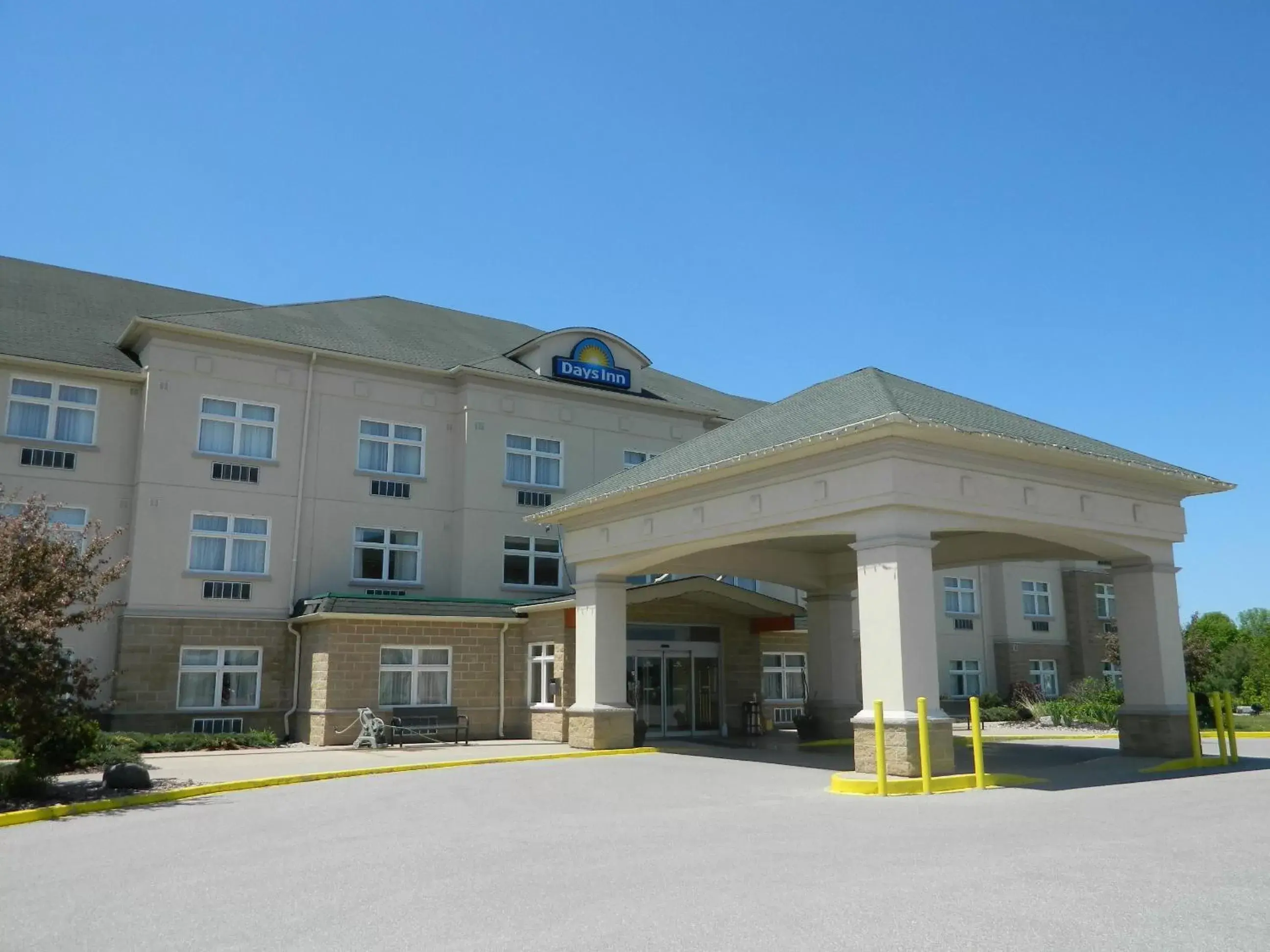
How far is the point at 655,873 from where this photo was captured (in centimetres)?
869

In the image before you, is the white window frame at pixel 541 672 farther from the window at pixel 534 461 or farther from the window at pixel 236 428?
the window at pixel 236 428

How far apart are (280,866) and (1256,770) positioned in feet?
52.9

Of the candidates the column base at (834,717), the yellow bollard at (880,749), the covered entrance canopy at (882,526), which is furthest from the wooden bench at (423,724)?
the yellow bollard at (880,749)

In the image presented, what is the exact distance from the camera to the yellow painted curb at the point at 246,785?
13.2 meters

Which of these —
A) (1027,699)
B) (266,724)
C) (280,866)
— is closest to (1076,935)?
(280,866)

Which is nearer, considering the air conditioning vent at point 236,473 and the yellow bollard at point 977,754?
the yellow bollard at point 977,754

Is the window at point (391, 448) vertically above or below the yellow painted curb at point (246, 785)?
above

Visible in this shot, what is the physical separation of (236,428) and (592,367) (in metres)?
10.6

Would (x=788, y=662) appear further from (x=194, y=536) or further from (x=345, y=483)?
(x=194, y=536)

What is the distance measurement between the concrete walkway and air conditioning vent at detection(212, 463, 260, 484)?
7070mm

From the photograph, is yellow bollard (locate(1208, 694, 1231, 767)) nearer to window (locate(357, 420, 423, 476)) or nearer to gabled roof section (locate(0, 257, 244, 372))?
window (locate(357, 420, 423, 476))

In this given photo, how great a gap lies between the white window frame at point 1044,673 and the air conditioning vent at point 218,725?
28502 millimetres

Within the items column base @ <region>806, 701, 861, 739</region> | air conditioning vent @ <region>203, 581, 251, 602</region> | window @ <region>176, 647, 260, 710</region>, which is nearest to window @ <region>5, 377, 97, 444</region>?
air conditioning vent @ <region>203, 581, 251, 602</region>

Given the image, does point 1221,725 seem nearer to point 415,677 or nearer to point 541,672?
point 541,672
